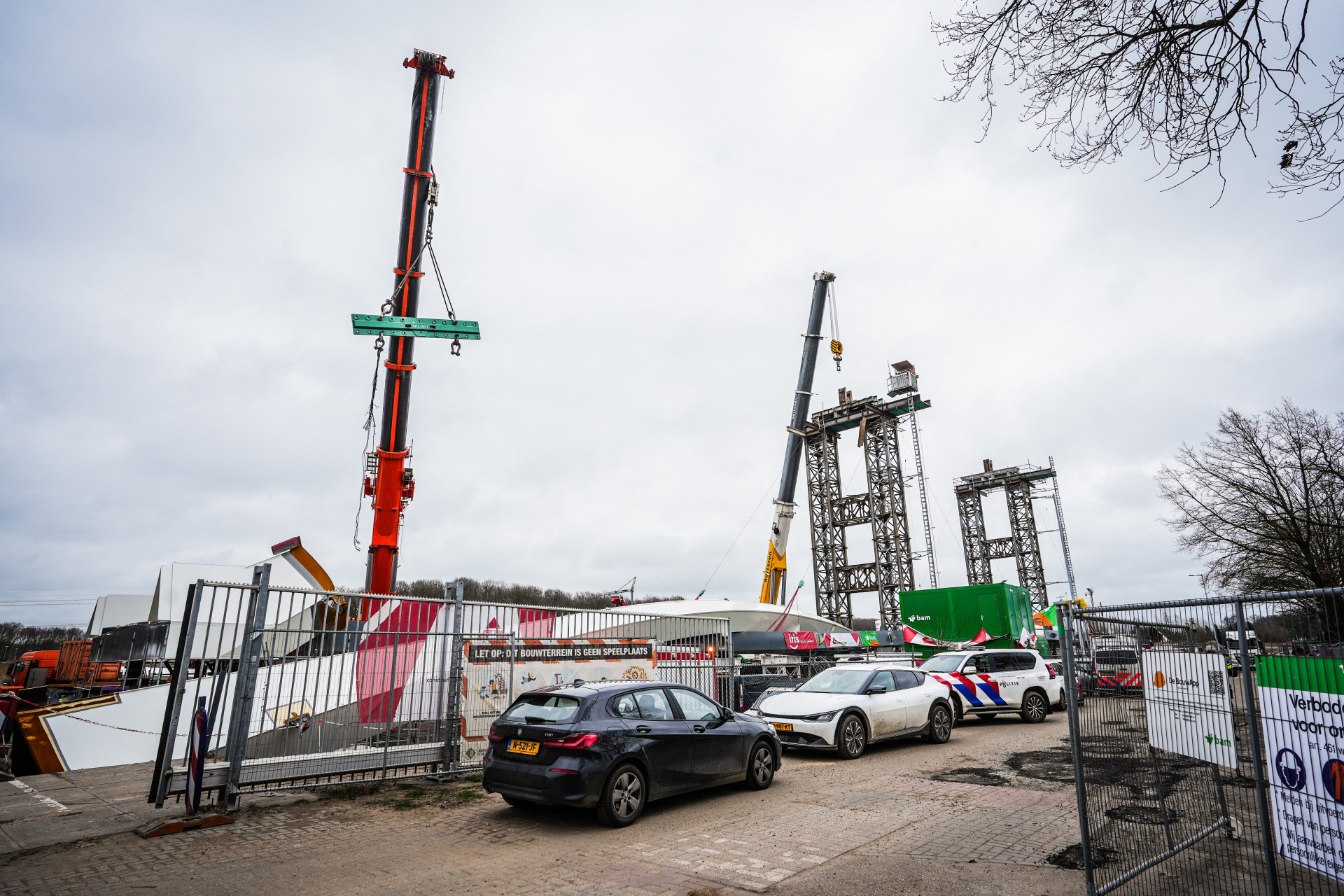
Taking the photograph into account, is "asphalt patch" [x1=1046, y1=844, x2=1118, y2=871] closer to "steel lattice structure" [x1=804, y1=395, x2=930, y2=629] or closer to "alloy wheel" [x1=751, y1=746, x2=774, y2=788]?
"alloy wheel" [x1=751, y1=746, x2=774, y2=788]

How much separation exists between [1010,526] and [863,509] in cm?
3503

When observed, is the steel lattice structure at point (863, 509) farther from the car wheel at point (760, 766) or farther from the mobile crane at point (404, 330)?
the car wheel at point (760, 766)

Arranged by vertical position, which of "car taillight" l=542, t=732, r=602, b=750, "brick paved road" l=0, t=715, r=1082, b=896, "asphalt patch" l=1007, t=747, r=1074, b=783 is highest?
"car taillight" l=542, t=732, r=602, b=750

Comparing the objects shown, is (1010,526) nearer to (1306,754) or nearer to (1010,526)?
(1010,526)

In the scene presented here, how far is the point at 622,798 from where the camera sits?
732 cm

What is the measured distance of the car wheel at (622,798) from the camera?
712cm

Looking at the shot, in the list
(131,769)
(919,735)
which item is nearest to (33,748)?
(131,769)

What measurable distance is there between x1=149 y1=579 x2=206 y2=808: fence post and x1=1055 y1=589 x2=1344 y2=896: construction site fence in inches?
313

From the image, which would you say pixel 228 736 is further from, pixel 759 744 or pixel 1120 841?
pixel 1120 841

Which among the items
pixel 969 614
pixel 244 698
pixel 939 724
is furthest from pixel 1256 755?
pixel 969 614

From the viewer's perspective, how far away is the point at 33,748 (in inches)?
482

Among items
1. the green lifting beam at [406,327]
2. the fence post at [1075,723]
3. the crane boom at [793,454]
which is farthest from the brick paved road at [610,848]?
the crane boom at [793,454]

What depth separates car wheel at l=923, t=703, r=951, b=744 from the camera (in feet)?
41.6

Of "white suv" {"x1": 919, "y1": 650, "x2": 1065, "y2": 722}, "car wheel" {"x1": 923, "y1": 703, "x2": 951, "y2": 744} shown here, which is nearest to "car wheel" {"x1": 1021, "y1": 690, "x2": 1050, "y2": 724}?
"white suv" {"x1": 919, "y1": 650, "x2": 1065, "y2": 722}
